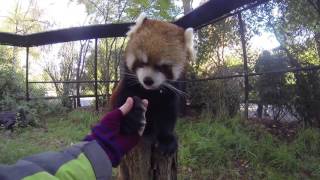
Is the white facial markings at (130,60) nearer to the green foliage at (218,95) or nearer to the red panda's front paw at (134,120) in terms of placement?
the red panda's front paw at (134,120)

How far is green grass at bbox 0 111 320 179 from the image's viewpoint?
3.74 m

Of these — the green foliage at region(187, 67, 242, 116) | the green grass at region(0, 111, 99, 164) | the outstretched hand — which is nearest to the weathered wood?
the green grass at region(0, 111, 99, 164)

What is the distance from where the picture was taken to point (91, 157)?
3.50 ft

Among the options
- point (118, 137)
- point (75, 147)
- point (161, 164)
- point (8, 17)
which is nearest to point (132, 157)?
point (161, 164)

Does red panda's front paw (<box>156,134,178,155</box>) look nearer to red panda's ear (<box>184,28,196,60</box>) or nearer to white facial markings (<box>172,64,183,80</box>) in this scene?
white facial markings (<box>172,64,183,80</box>)

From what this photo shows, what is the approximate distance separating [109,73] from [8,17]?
7.99 meters

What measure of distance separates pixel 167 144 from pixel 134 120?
0.54 m

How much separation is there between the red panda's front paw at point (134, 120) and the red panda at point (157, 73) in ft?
1.51

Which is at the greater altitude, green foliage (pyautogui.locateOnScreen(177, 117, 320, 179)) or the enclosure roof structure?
the enclosure roof structure

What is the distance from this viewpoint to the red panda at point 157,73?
2.07m

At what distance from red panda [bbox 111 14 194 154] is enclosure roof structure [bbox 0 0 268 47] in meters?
0.44

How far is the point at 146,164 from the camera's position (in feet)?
6.29

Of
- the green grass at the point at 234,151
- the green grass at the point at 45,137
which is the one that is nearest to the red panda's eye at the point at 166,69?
the green grass at the point at 234,151

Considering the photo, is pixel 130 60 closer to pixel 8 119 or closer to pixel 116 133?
pixel 116 133
